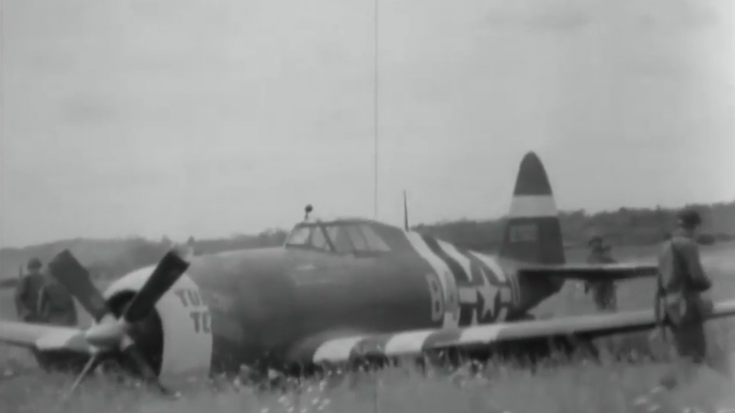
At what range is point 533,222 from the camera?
289 cm

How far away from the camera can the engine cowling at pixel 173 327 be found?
2189 millimetres

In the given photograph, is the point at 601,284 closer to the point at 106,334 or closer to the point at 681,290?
the point at 681,290

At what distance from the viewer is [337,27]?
2547 millimetres

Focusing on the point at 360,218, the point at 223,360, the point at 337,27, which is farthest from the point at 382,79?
the point at 223,360

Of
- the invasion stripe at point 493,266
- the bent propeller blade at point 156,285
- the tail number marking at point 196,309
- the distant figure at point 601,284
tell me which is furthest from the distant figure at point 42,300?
the distant figure at point 601,284

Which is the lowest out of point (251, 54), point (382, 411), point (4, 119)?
point (382, 411)

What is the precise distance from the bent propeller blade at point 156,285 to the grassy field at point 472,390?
0.17m

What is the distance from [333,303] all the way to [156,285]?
53 centimetres

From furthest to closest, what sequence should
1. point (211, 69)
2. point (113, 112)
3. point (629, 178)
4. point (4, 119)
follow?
point (629, 178) → point (211, 69) → point (113, 112) → point (4, 119)

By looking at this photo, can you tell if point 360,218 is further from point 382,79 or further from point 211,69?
point 211,69

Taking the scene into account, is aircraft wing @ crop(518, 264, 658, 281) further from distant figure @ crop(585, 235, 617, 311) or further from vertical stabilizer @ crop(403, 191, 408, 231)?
vertical stabilizer @ crop(403, 191, 408, 231)

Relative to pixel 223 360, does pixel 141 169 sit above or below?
above

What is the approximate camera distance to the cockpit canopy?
2.48 meters

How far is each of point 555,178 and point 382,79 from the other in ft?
2.22
